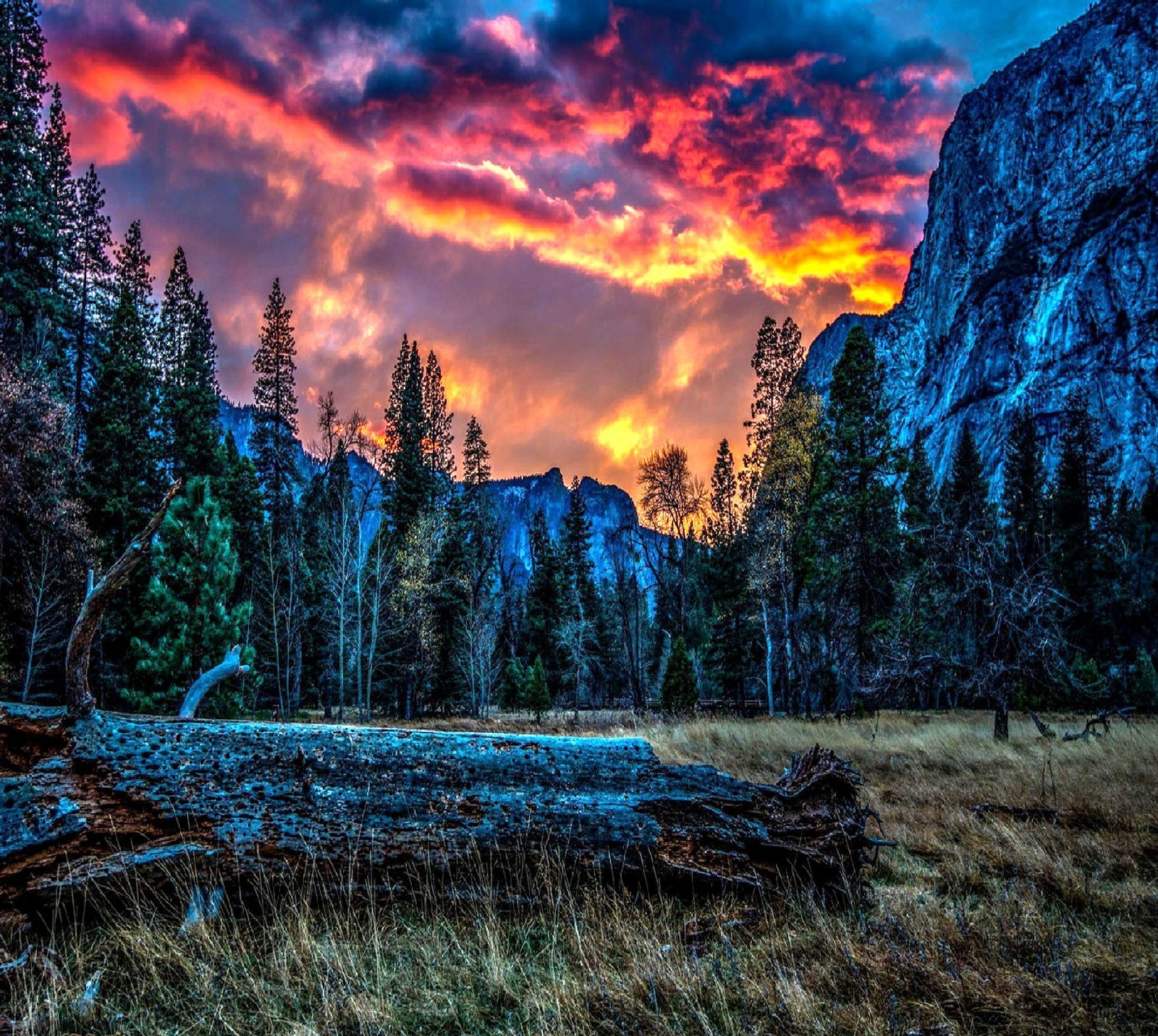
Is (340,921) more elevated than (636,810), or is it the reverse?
(636,810)

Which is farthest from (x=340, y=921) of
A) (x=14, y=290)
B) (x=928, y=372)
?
(x=928, y=372)

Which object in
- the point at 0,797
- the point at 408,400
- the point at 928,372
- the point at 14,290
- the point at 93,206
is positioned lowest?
the point at 0,797

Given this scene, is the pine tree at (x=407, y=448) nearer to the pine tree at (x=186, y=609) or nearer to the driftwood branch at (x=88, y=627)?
the pine tree at (x=186, y=609)

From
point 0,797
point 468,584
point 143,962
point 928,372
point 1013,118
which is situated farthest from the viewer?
point 928,372

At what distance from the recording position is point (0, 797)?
366 centimetres

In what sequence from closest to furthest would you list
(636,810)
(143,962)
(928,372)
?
1. (143,962)
2. (636,810)
3. (928,372)

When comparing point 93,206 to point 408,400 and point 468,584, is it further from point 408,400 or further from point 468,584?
point 468,584

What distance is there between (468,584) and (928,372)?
82830 millimetres

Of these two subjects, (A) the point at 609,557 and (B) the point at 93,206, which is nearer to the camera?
(B) the point at 93,206

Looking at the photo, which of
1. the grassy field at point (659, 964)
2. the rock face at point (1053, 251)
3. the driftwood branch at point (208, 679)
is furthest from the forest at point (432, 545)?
the rock face at point (1053, 251)

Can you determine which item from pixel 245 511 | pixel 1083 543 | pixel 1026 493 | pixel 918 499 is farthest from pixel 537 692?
pixel 1026 493

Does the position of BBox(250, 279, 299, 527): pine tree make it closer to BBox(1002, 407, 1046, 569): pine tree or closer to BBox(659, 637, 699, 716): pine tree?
BBox(659, 637, 699, 716): pine tree

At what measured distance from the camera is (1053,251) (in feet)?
216

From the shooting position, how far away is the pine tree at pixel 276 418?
30.4 metres
